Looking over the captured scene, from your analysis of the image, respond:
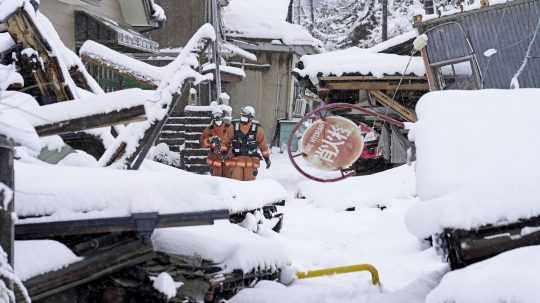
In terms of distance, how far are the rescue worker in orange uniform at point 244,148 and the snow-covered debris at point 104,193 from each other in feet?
25.4

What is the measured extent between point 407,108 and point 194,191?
10.2 m

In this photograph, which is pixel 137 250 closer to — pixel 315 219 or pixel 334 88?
pixel 315 219

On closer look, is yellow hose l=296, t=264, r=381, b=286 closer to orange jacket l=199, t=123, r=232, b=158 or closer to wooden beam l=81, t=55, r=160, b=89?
wooden beam l=81, t=55, r=160, b=89

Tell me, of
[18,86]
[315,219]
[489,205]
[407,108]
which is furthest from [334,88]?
[489,205]

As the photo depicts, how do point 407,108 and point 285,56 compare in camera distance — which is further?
point 285,56

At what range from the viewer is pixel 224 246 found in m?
4.61

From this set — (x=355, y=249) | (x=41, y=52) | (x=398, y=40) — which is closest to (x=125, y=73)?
(x=41, y=52)

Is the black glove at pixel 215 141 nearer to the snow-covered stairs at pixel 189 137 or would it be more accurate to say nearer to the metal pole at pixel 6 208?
the snow-covered stairs at pixel 189 137

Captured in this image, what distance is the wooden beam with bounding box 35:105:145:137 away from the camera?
3.67 metres

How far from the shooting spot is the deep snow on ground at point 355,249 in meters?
4.90

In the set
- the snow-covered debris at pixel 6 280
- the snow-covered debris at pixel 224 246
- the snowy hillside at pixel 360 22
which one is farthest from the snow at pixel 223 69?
the snow-covered debris at pixel 6 280

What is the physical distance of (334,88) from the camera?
1305 centimetres

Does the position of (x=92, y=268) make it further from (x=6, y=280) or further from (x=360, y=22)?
(x=360, y=22)

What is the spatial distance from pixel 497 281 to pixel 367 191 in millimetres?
8878
